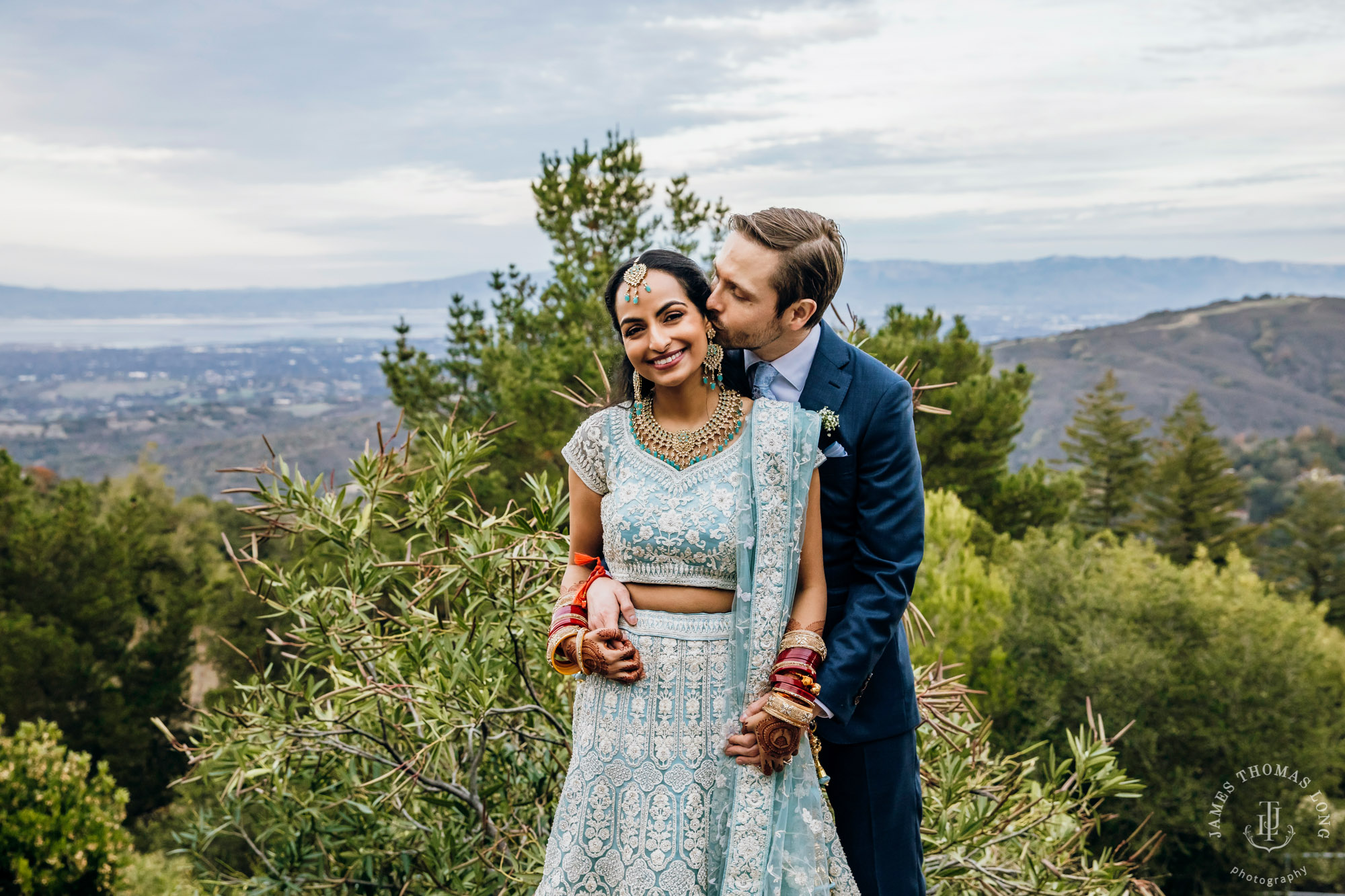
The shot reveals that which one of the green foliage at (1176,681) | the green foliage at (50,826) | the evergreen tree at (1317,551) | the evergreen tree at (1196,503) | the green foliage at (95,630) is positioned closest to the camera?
the green foliage at (50,826)

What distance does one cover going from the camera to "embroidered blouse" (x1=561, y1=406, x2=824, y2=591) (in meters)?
2.31

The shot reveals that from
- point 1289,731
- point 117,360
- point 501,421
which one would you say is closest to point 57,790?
point 501,421

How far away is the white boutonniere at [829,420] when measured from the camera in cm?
242

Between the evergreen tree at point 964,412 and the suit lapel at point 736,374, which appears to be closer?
the suit lapel at point 736,374

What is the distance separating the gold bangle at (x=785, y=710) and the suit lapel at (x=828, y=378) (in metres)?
0.72

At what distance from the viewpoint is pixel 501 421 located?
16.1 meters

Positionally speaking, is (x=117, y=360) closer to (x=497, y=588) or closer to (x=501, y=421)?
(x=501, y=421)

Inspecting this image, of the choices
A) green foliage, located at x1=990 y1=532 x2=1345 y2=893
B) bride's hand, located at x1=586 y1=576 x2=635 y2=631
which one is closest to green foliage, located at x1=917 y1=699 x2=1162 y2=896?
bride's hand, located at x1=586 y1=576 x2=635 y2=631

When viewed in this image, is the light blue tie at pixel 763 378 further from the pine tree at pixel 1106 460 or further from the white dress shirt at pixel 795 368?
the pine tree at pixel 1106 460

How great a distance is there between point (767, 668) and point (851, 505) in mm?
476

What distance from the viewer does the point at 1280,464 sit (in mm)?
67688

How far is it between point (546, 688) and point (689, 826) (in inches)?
85.7

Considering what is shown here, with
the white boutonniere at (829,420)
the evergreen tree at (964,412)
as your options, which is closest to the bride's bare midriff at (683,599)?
the white boutonniere at (829,420)

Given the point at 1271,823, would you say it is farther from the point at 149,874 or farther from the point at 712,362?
the point at 712,362
